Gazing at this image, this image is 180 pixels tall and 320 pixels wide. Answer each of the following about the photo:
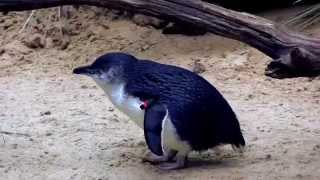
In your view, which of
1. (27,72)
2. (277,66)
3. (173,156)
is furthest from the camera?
(27,72)

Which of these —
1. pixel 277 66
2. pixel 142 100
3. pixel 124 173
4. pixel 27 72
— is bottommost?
pixel 27 72

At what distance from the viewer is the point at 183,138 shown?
3.90 metres

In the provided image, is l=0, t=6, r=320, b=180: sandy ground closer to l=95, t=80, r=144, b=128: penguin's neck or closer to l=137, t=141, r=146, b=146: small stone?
l=137, t=141, r=146, b=146: small stone

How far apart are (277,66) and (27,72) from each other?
2822 mm

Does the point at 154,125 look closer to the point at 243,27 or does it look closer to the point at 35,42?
the point at 243,27

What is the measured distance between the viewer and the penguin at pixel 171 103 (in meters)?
3.87

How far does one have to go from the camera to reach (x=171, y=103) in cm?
389

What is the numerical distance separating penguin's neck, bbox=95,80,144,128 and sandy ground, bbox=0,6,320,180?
286mm

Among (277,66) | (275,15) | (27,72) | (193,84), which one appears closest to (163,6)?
(193,84)

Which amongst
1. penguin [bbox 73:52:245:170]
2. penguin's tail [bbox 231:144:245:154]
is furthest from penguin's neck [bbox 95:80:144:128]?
penguin's tail [bbox 231:144:245:154]

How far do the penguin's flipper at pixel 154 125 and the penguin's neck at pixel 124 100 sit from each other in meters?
0.09

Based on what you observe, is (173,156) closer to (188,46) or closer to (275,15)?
(188,46)

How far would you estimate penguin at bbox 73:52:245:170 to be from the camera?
387 centimetres

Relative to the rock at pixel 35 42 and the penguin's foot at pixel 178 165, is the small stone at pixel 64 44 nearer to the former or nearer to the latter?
the rock at pixel 35 42
